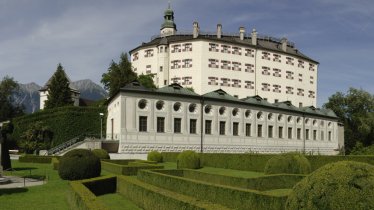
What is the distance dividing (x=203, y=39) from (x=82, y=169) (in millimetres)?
48395

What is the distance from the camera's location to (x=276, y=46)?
76625mm

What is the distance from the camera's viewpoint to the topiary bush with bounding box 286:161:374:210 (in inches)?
283

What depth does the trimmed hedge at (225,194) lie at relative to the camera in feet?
36.9

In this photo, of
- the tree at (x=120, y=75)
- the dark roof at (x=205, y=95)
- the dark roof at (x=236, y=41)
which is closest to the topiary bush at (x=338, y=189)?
the dark roof at (x=205, y=95)

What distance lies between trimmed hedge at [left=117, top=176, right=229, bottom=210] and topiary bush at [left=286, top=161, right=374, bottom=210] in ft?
6.12

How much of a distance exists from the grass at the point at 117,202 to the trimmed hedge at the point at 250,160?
1213 centimetres

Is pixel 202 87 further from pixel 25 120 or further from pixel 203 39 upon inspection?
pixel 25 120

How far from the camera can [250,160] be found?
28.3 meters

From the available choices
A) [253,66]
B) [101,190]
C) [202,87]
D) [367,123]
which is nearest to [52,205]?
[101,190]

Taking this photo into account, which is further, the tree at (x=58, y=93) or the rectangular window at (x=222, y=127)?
the tree at (x=58, y=93)

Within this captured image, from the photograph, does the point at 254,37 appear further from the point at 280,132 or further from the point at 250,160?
the point at 250,160

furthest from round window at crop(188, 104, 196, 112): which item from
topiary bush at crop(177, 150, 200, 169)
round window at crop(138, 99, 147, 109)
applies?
topiary bush at crop(177, 150, 200, 169)

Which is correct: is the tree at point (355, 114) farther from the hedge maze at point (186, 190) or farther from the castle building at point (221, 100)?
the hedge maze at point (186, 190)

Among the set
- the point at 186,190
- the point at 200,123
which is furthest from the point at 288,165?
the point at 200,123
